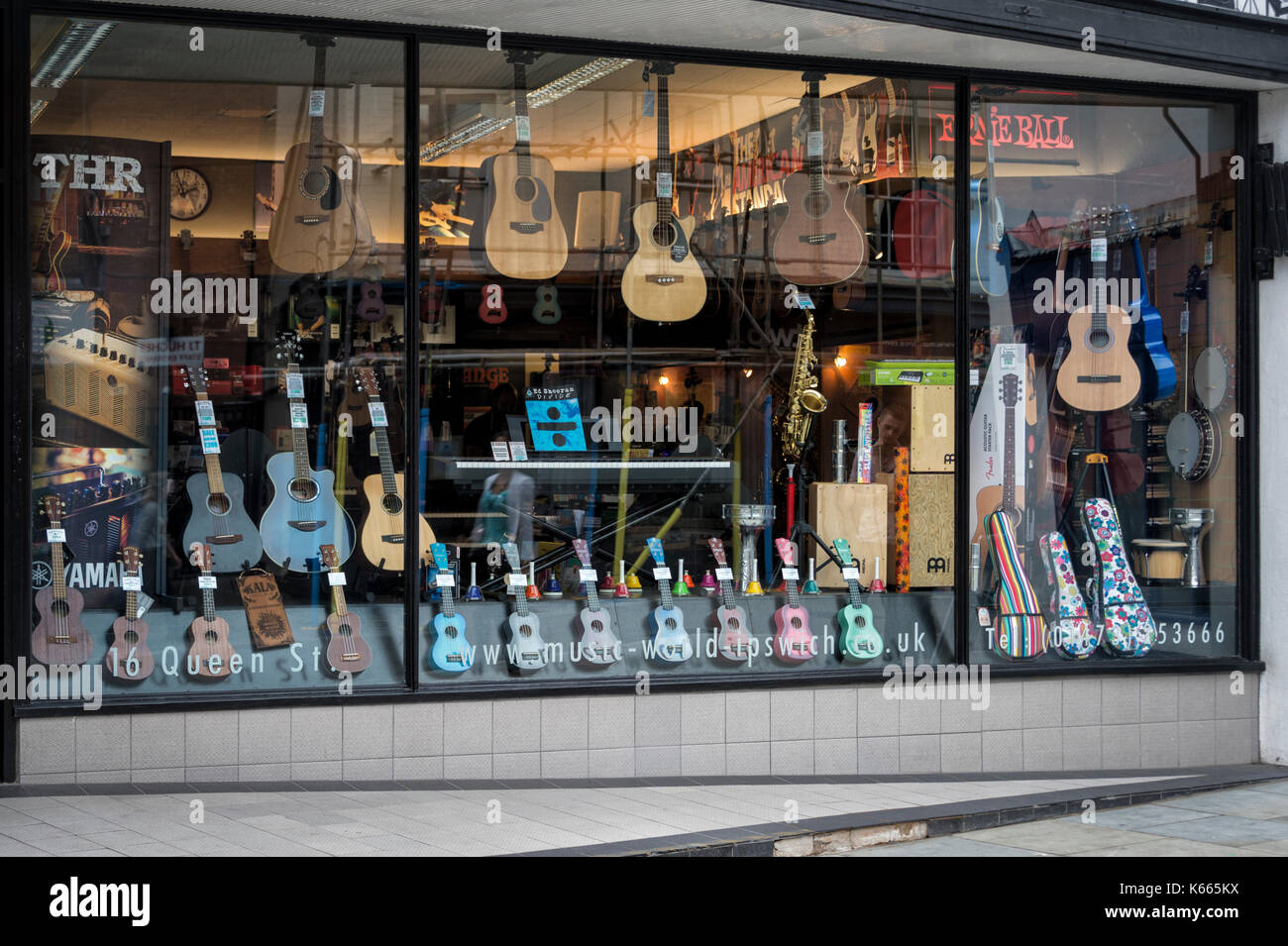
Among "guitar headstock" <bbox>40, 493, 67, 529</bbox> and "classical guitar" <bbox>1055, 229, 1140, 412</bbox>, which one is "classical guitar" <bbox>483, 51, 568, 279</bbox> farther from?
"classical guitar" <bbox>1055, 229, 1140, 412</bbox>

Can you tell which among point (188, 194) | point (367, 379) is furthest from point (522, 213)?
point (188, 194)

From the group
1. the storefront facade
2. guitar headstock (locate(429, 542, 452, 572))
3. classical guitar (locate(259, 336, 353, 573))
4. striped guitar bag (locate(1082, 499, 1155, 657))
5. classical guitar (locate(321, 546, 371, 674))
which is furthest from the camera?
striped guitar bag (locate(1082, 499, 1155, 657))

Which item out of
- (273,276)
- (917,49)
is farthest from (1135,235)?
(273,276)

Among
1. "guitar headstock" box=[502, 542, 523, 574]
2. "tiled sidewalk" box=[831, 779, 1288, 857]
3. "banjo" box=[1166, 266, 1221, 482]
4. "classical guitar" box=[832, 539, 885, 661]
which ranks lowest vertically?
"tiled sidewalk" box=[831, 779, 1288, 857]

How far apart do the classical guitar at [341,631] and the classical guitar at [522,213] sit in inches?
69.7

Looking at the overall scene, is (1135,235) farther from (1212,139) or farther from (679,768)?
(679,768)

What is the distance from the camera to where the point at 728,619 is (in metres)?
7.71

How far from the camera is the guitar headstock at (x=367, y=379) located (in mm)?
7270

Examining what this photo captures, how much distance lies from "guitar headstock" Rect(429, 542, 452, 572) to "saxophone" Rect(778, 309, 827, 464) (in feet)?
6.38

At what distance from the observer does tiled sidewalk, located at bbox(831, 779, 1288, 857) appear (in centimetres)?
614

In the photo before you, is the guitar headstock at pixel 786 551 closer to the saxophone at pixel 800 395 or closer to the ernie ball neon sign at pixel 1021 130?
the saxophone at pixel 800 395

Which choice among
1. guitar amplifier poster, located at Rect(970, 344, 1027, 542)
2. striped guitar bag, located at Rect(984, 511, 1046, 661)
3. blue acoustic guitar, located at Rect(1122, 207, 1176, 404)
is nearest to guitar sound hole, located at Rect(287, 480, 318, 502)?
guitar amplifier poster, located at Rect(970, 344, 1027, 542)

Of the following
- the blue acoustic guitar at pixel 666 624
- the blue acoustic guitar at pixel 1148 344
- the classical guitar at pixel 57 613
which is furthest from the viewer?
the blue acoustic guitar at pixel 1148 344

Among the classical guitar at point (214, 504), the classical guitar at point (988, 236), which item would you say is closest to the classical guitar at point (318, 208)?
the classical guitar at point (214, 504)
